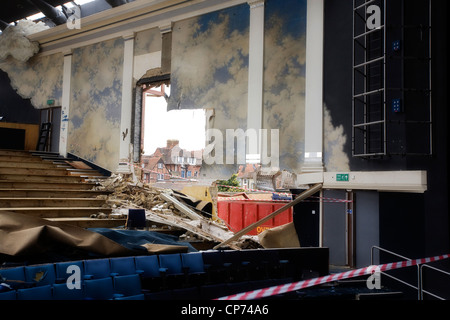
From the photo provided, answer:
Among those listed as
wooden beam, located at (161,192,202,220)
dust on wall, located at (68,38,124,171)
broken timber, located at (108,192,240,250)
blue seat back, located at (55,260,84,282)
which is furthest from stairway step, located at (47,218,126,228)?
dust on wall, located at (68,38,124,171)

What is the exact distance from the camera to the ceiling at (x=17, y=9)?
1266cm

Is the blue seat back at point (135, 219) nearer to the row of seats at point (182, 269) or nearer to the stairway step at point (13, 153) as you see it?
the row of seats at point (182, 269)

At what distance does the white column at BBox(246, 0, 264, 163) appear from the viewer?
8.92 metres

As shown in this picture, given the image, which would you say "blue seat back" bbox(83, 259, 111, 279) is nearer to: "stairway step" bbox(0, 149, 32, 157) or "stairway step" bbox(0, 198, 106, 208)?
"stairway step" bbox(0, 198, 106, 208)

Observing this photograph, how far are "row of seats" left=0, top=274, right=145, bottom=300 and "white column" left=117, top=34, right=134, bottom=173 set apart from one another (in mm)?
7268

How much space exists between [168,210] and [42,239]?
13.5ft

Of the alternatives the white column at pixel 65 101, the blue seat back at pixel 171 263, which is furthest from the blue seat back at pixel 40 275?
the white column at pixel 65 101

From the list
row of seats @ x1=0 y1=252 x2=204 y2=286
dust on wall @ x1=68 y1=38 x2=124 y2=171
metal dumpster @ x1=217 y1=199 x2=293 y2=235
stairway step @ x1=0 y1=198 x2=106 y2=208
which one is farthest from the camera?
dust on wall @ x1=68 y1=38 x2=124 y2=171

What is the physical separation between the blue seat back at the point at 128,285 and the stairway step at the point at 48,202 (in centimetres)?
480

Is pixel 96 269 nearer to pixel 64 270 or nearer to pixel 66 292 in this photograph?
pixel 64 270

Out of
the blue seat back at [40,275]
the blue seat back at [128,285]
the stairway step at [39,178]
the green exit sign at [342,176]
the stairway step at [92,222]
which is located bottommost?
the blue seat back at [128,285]

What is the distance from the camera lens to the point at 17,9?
43.0 feet

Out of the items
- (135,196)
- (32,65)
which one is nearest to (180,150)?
(135,196)
